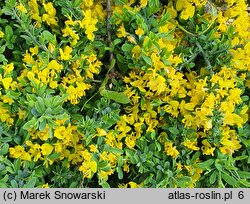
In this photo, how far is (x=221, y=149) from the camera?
5.97ft

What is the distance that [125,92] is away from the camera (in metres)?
1.80

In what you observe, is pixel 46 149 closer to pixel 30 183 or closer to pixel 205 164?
pixel 30 183

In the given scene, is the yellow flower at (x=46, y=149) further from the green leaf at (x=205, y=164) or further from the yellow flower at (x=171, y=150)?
the green leaf at (x=205, y=164)

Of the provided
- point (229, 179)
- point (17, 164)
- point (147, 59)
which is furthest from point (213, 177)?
point (17, 164)

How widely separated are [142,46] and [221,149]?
50 cm

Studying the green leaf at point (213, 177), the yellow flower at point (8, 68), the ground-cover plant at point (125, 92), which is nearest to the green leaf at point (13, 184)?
the ground-cover plant at point (125, 92)

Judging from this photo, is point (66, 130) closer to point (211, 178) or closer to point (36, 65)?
point (36, 65)

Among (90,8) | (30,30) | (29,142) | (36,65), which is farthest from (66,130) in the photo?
(90,8)

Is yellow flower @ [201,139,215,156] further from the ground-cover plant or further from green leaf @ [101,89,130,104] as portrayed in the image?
green leaf @ [101,89,130,104]

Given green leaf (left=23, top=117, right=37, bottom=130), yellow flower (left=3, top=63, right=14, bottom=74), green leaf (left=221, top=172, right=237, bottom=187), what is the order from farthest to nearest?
1. green leaf (left=221, top=172, right=237, bottom=187)
2. yellow flower (left=3, top=63, right=14, bottom=74)
3. green leaf (left=23, top=117, right=37, bottom=130)

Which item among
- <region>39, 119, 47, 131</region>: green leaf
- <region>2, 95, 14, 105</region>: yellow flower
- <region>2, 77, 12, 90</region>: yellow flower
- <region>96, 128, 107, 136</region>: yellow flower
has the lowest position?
<region>96, 128, 107, 136</region>: yellow flower

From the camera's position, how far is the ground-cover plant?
5.61 feet

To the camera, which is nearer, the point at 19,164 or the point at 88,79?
the point at 19,164

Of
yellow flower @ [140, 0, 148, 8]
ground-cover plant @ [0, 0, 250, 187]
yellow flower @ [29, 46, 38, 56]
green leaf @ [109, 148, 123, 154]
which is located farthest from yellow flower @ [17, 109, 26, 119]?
yellow flower @ [140, 0, 148, 8]
